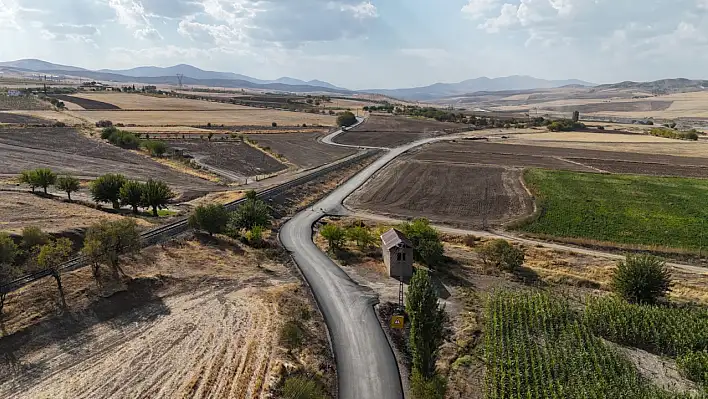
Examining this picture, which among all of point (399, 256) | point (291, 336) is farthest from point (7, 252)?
point (399, 256)

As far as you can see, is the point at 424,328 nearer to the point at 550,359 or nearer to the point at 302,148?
the point at 550,359

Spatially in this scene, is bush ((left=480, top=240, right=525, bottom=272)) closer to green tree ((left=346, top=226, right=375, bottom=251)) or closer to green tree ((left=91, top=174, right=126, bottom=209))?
green tree ((left=346, top=226, right=375, bottom=251))

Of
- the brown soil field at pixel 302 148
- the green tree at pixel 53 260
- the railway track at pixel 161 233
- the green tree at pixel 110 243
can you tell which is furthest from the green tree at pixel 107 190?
the brown soil field at pixel 302 148

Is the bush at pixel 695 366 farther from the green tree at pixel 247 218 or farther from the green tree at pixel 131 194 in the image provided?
the green tree at pixel 131 194

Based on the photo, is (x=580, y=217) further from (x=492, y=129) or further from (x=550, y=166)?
(x=492, y=129)

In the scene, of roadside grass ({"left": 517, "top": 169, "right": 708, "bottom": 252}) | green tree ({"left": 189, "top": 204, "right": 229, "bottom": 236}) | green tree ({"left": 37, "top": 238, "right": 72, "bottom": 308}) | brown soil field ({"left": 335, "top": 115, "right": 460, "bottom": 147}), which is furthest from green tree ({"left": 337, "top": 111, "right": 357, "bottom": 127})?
green tree ({"left": 37, "top": 238, "right": 72, "bottom": 308})

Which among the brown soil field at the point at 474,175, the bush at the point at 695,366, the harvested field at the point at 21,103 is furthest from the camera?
the harvested field at the point at 21,103
